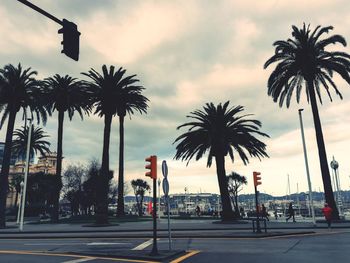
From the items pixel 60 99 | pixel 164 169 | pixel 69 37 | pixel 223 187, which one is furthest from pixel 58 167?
pixel 69 37

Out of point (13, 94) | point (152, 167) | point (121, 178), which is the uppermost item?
point (13, 94)

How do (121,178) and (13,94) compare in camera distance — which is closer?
(13,94)

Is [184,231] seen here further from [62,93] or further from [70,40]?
[62,93]

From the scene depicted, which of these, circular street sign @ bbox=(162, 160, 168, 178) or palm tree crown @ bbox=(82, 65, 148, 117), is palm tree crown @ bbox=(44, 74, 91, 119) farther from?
circular street sign @ bbox=(162, 160, 168, 178)

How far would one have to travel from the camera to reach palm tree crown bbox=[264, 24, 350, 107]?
98.1 ft

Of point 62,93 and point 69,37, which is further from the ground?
point 62,93

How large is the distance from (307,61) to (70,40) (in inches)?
1077

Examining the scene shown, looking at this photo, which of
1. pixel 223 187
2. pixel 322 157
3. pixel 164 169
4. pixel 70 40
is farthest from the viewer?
pixel 223 187

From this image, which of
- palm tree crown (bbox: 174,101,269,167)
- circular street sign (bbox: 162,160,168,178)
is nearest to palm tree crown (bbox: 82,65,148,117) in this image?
palm tree crown (bbox: 174,101,269,167)

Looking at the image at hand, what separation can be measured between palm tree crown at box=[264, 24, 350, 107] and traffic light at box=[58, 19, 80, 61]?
26.7m

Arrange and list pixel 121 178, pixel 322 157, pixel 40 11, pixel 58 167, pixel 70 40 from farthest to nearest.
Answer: pixel 121 178 < pixel 58 167 < pixel 322 157 < pixel 70 40 < pixel 40 11

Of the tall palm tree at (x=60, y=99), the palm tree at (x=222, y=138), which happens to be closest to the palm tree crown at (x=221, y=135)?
the palm tree at (x=222, y=138)

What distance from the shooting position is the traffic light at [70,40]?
745 centimetres

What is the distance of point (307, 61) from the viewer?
30.6 metres
